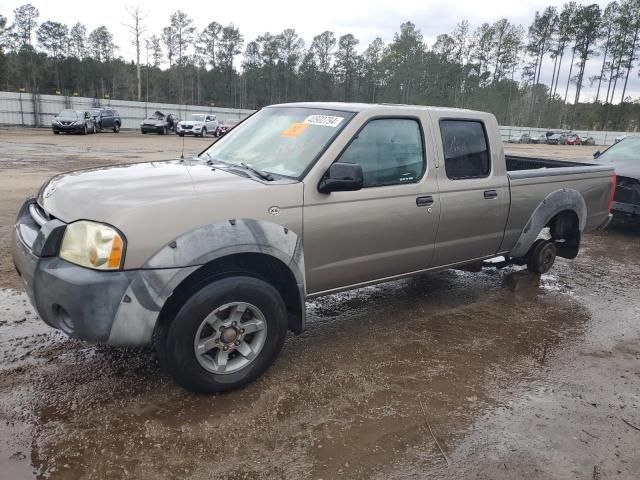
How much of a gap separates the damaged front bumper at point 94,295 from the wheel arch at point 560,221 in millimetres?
3783

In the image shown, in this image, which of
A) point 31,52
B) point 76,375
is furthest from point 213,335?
point 31,52

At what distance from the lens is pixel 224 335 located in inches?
124

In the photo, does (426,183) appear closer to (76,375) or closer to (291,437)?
(291,437)

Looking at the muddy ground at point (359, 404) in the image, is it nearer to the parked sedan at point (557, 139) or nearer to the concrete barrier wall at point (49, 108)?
the concrete barrier wall at point (49, 108)

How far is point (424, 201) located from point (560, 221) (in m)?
2.54

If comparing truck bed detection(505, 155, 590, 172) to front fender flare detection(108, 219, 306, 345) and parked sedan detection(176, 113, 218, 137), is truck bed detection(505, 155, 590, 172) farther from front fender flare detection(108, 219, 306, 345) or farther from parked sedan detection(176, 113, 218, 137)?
parked sedan detection(176, 113, 218, 137)

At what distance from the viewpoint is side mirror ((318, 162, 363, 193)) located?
11.0 ft

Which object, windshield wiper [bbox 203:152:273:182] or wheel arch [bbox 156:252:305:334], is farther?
windshield wiper [bbox 203:152:273:182]

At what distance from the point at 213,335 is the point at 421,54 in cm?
9090

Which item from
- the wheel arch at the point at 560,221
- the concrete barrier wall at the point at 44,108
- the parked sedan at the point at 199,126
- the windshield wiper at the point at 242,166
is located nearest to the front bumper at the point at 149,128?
the parked sedan at the point at 199,126

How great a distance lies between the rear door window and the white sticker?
1.08m

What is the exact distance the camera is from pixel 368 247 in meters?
3.84

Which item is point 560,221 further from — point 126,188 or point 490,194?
point 126,188

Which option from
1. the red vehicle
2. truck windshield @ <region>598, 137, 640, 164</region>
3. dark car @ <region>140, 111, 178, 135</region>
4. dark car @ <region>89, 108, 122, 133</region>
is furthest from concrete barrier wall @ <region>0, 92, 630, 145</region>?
truck windshield @ <region>598, 137, 640, 164</region>
